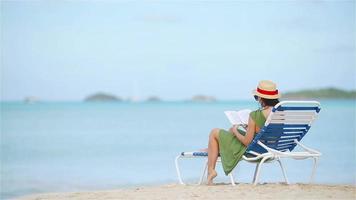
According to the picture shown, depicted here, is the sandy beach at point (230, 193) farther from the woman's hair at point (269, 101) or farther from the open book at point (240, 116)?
the woman's hair at point (269, 101)

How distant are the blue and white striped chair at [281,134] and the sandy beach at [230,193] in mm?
213

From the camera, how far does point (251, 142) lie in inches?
302

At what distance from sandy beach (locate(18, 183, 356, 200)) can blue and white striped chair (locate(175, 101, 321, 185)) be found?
213mm

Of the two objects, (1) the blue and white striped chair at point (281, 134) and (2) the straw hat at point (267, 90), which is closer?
(1) the blue and white striped chair at point (281, 134)

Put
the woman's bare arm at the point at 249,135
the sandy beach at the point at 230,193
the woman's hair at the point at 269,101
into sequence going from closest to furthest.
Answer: the sandy beach at the point at 230,193
the woman's bare arm at the point at 249,135
the woman's hair at the point at 269,101

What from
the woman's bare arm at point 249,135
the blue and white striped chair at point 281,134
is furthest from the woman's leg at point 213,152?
the woman's bare arm at point 249,135

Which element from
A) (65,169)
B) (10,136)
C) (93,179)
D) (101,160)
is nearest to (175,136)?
(10,136)

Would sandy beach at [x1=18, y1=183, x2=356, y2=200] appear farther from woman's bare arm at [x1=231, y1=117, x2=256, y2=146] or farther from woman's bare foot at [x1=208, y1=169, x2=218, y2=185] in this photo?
woman's bare arm at [x1=231, y1=117, x2=256, y2=146]

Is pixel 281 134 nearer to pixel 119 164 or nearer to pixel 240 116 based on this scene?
pixel 240 116

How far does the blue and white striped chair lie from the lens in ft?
24.6

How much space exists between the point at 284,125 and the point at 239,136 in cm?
43

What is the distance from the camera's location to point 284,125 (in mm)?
7613

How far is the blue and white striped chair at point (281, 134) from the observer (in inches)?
296

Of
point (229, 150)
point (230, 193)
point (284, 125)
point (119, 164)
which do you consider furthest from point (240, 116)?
point (119, 164)
